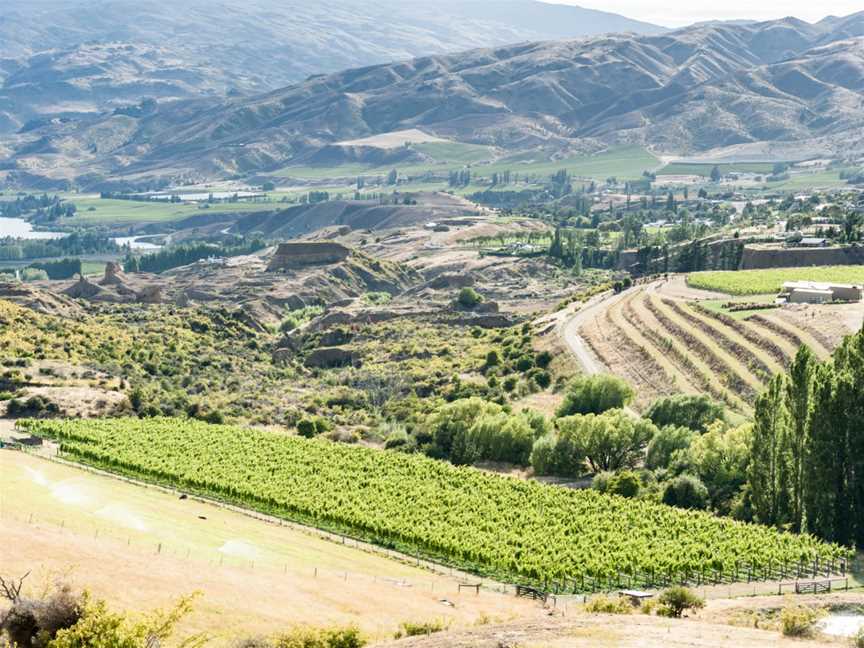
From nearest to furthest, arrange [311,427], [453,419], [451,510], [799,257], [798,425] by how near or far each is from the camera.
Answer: [798,425]
[451,510]
[453,419]
[311,427]
[799,257]

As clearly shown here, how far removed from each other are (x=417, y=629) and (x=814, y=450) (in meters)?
31.2

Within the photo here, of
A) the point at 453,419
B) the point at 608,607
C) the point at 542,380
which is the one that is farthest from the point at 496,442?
the point at 608,607

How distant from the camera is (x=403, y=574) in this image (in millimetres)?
71625

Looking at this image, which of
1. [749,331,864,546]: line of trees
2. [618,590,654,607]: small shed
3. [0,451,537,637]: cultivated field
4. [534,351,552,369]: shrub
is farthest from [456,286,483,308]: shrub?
[618,590,654,607]: small shed

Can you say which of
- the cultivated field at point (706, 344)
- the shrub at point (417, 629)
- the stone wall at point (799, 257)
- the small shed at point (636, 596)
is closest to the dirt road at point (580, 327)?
the cultivated field at point (706, 344)

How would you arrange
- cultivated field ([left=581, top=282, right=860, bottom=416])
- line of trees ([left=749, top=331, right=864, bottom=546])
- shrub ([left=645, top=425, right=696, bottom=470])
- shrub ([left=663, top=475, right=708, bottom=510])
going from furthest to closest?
cultivated field ([left=581, top=282, right=860, bottom=416]) → shrub ([left=645, top=425, right=696, bottom=470]) → shrub ([left=663, top=475, right=708, bottom=510]) → line of trees ([left=749, top=331, right=864, bottom=546])

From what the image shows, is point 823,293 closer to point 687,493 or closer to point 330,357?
point 330,357

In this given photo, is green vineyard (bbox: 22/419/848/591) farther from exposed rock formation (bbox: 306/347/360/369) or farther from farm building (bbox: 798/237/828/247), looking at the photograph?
farm building (bbox: 798/237/828/247)

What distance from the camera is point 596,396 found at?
116312 mm

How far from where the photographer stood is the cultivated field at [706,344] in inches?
4749

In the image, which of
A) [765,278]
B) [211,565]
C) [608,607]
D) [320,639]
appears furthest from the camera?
[765,278]

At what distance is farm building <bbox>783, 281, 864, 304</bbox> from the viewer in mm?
142500

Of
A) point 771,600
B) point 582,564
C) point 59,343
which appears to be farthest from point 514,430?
point 59,343

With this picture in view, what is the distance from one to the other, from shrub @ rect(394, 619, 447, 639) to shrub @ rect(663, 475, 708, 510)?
34447 mm
